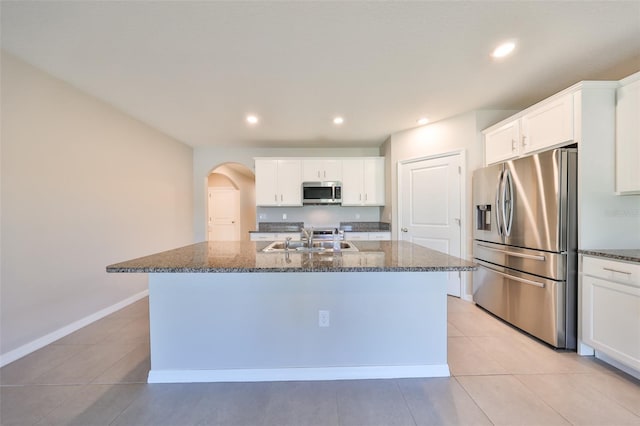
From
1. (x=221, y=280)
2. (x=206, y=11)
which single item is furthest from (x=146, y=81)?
(x=221, y=280)

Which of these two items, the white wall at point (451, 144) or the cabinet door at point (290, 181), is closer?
the white wall at point (451, 144)

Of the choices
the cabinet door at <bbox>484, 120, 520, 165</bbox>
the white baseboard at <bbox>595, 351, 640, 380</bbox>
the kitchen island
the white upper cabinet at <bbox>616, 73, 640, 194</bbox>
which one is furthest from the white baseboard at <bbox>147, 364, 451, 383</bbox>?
the cabinet door at <bbox>484, 120, 520, 165</bbox>

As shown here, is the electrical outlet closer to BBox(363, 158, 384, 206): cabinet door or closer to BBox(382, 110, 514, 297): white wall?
BBox(382, 110, 514, 297): white wall

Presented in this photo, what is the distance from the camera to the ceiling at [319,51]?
1.60 m

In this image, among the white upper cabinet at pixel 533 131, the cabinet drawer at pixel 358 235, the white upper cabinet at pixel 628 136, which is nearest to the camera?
the white upper cabinet at pixel 628 136

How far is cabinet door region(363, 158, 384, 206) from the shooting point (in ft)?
14.9

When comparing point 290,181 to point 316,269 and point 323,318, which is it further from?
point 316,269

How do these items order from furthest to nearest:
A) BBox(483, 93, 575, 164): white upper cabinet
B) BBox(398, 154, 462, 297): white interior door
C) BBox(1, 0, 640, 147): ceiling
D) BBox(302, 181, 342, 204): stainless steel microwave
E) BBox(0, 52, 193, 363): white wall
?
BBox(302, 181, 342, 204): stainless steel microwave, BBox(398, 154, 462, 297): white interior door, BBox(483, 93, 575, 164): white upper cabinet, BBox(0, 52, 193, 363): white wall, BBox(1, 0, 640, 147): ceiling

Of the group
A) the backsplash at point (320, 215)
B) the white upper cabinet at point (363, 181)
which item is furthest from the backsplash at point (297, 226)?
the white upper cabinet at point (363, 181)

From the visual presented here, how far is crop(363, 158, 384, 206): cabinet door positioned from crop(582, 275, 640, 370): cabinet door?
2.86 m

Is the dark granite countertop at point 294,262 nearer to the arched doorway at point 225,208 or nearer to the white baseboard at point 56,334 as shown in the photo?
the white baseboard at point 56,334

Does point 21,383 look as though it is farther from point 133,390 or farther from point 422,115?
point 422,115

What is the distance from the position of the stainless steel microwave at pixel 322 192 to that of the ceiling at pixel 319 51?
1543 millimetres

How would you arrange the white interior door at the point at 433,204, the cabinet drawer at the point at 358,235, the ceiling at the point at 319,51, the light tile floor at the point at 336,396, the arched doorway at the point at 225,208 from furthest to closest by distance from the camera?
the arched doorway at the point at 225,208 < the cabinet drawer at the point at 358,235 < the white interior door at the point at 433,204 < the ceiling at the point at 319,51 < the light tile floor at the point at 336,396
